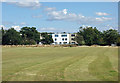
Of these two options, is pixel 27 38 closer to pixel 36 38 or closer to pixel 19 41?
pixel 36 38

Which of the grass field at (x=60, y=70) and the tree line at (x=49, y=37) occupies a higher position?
the tree line at (x=49, y=37)

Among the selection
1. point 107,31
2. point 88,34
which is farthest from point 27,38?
point 107,31

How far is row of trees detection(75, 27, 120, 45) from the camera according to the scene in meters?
142

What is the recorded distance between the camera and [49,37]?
16775 cm

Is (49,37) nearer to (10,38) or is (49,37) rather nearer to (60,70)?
(10,38)

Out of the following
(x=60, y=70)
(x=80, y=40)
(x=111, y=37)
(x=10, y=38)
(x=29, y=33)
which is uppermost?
(x=29, y=33)

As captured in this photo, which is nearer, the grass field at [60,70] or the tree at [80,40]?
the grass field at [60,70]

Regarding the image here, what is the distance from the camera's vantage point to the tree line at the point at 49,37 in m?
135

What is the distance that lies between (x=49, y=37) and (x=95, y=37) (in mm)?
35380

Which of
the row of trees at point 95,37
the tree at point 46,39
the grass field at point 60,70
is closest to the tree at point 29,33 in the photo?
the tree at point 46,39

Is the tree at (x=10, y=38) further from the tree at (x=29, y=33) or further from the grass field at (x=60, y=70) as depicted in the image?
the grass field at (x=60, y=70)

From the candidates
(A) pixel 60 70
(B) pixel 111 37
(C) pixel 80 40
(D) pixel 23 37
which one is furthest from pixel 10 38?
(A) pixel 60 70

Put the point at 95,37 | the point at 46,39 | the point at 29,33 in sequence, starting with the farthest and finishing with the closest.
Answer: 1. the point at 46,39
2. the point at 29,33
3. the point at 95,37

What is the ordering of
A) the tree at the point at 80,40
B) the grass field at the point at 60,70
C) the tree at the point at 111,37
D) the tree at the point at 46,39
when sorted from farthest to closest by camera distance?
the tree at the point at 46,39, the tree at the point at 80,40, the tree at the point at 111,37, the grass field at the point at 60,70
